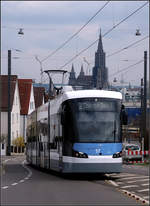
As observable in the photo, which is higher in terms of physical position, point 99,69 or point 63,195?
point 99,69

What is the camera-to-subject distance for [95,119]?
20000 millimetres

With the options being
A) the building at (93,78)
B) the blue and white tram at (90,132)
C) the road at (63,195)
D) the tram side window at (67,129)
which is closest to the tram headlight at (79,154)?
the blue and white tram at (90,132)

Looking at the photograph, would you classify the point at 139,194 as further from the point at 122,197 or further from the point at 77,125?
the point at 77,125

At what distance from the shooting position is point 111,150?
19.8m

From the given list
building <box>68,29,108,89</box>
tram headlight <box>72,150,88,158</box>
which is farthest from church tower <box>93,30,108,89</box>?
tram headlight <box>72,150,88,158</box>

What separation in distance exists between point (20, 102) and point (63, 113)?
67151 millimetres

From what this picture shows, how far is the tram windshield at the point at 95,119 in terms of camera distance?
1986 centimetres

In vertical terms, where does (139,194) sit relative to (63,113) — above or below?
below

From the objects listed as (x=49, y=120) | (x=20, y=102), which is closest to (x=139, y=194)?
(x=49, y=120)

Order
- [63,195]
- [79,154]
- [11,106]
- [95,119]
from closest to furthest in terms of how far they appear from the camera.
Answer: [63,195] < [79,154] < [95,119] < [11,106]

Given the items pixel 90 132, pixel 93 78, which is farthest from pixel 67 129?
pixel 93 78

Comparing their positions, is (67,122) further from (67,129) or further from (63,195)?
(63,195)

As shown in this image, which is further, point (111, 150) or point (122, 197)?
point (111, 150)

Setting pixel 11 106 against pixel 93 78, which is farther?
pixel 11 106
